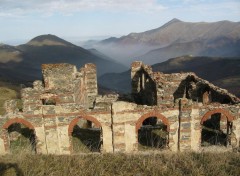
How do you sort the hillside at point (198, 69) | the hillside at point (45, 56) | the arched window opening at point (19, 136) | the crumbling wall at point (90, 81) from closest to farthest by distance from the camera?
the arched window opening at point (19, 136) < the crumbling wall at point (90, 81) < the hillside at point (198, 69) < the hillside at point (45, 56)

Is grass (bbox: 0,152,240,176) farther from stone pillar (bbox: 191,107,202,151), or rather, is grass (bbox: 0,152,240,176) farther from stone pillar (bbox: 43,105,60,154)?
stone pillar (bbox: 43,105,60,154)

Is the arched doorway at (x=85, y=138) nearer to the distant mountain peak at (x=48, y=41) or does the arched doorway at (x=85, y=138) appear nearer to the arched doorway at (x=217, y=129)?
the arched doorway at (x=217, y=129)

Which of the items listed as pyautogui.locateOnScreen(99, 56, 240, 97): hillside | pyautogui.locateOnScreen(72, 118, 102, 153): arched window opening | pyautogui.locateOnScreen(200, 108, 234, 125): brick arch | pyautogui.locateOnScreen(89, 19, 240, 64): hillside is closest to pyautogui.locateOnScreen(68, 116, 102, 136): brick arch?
pyautogui.locateOnScreen(72, 118, 102, 153): arched window opening

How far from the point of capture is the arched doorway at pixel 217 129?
15.8m

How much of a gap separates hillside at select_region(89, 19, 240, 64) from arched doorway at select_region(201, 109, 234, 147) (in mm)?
105192

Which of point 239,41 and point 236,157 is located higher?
point 239,41

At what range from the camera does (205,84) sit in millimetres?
19750

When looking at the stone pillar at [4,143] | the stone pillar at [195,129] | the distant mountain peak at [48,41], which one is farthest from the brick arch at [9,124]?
the distant mountain peak at [48,41]

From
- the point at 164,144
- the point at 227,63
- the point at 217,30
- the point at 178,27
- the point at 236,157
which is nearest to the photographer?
the point at 236,157

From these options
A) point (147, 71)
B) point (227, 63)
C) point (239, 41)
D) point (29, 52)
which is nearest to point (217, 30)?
point (239, 41)

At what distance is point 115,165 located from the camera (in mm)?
7473

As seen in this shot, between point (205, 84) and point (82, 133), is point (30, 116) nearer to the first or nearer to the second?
point (82, 133)

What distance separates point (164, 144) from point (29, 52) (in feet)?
315

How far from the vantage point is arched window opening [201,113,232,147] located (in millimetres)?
16831
